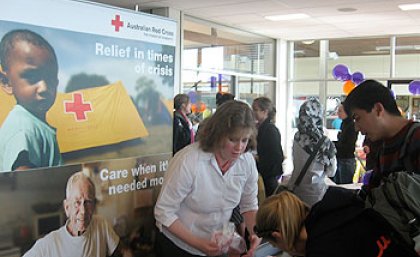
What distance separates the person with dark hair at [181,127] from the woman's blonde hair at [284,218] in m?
3.41

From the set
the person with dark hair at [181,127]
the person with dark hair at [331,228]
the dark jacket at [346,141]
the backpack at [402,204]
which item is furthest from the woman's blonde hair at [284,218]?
the dark jacket at [346,141]

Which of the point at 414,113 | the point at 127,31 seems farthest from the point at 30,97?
the point at 414,113

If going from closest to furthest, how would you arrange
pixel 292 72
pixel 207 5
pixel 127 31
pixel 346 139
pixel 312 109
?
1. pixel 127 31
2. pixel 312 109
3. pixel 346 139
4. pixel 207 5
5. pixel 292 72

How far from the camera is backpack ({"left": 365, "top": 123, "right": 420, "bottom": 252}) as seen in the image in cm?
149

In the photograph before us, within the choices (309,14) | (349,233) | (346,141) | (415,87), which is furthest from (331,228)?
(415,87)

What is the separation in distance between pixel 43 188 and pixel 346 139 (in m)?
3.52

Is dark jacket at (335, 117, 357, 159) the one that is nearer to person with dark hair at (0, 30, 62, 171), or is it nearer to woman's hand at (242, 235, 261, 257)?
woman's hand at (242, 235, 261, 257)

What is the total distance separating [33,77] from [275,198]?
4.50ft

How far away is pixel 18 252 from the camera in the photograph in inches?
94.7

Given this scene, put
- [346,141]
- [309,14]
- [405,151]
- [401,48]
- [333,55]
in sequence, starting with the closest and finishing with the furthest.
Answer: [405,151], [346,141], [309,14], [401,48], [333,55]

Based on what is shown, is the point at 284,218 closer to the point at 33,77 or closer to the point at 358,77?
the point at 33,77

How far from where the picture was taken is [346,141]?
511 cm

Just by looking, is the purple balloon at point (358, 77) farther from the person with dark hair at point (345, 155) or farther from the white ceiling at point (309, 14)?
the person with dark hair at point (345, 155)

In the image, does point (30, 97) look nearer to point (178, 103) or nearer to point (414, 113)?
point (178, 103)
